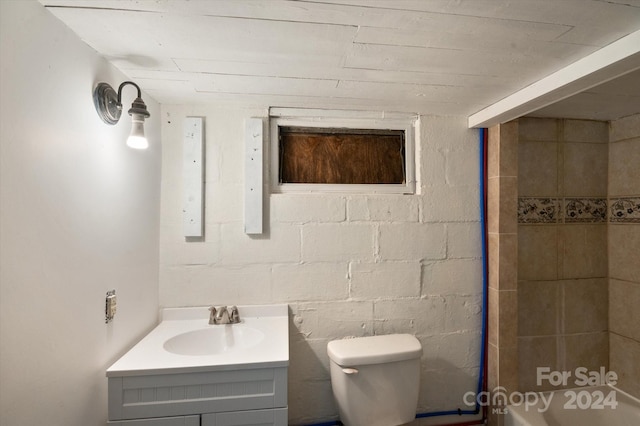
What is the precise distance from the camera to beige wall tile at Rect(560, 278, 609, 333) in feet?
5.95

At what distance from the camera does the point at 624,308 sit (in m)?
1.77

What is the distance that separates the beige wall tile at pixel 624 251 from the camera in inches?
68.0

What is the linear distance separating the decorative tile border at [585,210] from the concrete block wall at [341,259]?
1.99 feet

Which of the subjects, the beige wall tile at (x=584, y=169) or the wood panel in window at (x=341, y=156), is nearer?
the wood panel in window at (x=341, y=156)

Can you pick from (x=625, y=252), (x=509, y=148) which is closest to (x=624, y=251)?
(x=625, y=252)

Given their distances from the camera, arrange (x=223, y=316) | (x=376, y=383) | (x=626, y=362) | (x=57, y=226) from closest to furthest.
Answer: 1. (x=57, y=226)
2. (x=376, y=383)
3. (x=223, y=316)
4. (x=626, y=362)

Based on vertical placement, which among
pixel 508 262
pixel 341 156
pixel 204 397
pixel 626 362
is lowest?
pixel 626 362

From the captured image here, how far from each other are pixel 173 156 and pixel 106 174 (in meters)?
0.47

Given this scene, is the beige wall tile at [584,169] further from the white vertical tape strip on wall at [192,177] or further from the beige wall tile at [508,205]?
the white vertical tape strip on wall at [192,177]

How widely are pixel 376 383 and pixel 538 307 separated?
1.12 metres

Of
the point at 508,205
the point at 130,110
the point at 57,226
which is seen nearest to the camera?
the point at 57,226

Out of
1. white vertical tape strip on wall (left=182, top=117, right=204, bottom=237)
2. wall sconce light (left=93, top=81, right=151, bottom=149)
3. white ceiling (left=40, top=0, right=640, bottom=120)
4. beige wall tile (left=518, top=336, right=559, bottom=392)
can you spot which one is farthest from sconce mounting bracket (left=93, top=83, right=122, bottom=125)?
beige wall tile (left=518, top=336, right=559, bottom=392)

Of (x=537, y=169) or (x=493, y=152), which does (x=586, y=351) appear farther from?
(x=493, y=152)

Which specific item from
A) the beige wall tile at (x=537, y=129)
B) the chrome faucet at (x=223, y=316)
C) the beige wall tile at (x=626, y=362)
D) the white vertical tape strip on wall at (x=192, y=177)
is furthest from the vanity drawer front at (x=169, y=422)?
the beige wall tile at (x=626, y=362)
